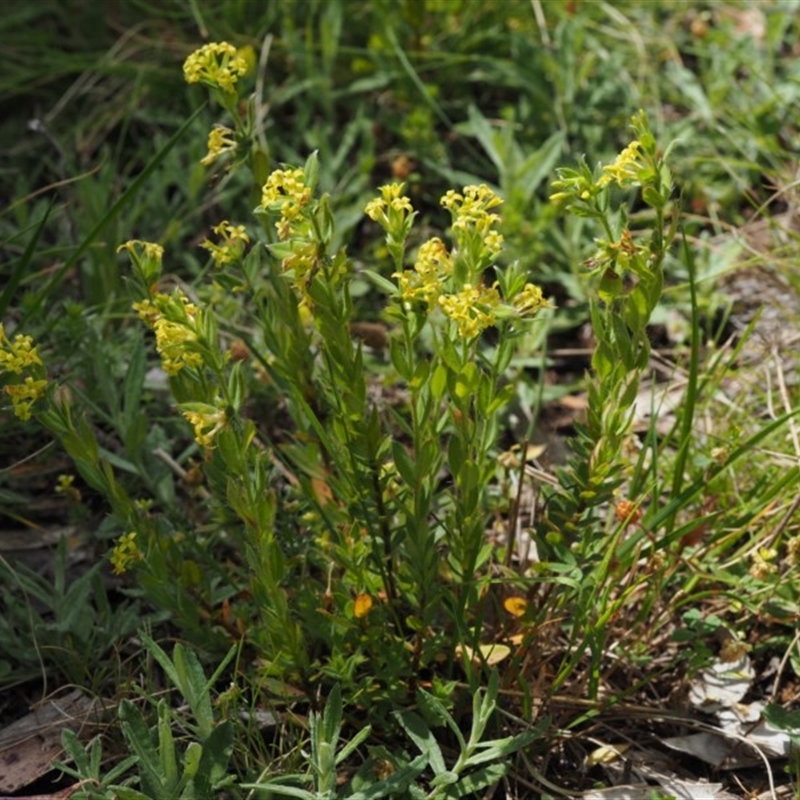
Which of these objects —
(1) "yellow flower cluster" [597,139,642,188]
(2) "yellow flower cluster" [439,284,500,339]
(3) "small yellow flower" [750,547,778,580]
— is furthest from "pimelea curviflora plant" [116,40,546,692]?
(3) "small yellow flower" [750,547,778,580]

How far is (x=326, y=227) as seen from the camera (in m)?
1.78

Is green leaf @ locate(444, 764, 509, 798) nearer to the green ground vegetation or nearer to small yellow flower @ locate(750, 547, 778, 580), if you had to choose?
the green ground vegetation

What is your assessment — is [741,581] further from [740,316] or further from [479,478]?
[740,316]

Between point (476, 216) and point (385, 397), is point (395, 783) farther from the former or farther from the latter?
point (385, 397)

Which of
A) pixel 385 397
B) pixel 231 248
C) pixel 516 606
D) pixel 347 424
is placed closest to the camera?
pixel 347 424

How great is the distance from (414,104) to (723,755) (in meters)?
1.97

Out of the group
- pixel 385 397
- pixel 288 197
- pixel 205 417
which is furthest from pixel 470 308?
pixel 385 397

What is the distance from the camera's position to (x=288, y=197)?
1740mm

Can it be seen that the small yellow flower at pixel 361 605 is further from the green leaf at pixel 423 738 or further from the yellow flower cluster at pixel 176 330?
the yellow flower cluster at pixel 176 330

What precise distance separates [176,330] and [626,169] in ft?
2.28

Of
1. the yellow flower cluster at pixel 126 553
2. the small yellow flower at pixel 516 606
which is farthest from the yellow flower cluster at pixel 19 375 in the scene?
the small yellow flower at pixel 516 606

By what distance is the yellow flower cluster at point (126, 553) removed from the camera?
6.81 ft

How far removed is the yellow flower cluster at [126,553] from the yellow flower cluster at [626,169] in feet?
3.18

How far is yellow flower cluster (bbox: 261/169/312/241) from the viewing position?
1.72m
